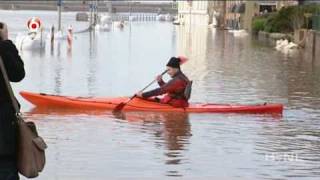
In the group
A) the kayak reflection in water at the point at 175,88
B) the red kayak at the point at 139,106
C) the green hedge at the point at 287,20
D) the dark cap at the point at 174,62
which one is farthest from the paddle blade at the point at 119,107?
the green hedge at the point at 287,20

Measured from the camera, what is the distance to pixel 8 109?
570 centimetres

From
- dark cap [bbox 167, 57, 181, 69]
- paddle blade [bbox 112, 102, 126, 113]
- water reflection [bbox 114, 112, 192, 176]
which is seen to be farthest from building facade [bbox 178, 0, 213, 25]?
water reflection [bbox 114, 112, 192, 176]

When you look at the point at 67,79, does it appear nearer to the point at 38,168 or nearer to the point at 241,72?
the point at 241,72

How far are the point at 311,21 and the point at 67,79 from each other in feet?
103

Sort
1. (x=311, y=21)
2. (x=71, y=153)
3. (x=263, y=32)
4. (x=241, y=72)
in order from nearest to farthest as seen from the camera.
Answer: (x=71, y=153)
(x=241, y=72)
(x=311, y=21)
(x=263, y=32)

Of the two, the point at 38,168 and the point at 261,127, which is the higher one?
the point at 38,168

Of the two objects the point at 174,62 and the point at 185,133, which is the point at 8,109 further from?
the point at 174,62

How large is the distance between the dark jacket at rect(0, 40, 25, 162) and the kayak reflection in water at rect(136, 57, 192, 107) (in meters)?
9.43

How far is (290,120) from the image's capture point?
49.3 feet

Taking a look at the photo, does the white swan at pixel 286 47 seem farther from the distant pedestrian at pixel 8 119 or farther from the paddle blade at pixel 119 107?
the distant pedestrian at pixel 8 119

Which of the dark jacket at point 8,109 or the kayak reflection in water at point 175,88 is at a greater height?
the dark jacket at point 8,109

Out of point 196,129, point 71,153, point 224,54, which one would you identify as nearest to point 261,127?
point 196,129

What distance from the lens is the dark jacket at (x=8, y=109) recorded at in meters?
5.66

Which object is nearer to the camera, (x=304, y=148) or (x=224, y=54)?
(x=304, y=148)
